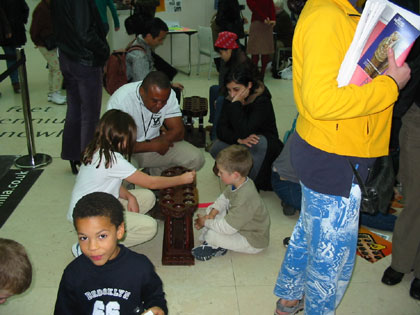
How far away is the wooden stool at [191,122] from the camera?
4258 mm

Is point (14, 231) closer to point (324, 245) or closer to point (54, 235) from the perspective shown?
point (54, 235)

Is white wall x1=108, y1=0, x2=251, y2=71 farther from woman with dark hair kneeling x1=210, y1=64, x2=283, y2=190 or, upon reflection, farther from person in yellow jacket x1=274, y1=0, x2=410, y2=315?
person in yellow jacket x1=274, y1=0, x2=410, y2=315

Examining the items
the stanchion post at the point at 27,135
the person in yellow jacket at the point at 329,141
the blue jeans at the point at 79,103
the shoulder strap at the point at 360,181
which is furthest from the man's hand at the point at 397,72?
the stanchion post at the point at 27,135

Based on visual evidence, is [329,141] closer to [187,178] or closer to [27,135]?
[187,178]

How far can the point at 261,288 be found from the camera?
243cm

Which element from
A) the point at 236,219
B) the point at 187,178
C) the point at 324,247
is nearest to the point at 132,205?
the point at 187,178

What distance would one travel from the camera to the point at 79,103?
139 inches

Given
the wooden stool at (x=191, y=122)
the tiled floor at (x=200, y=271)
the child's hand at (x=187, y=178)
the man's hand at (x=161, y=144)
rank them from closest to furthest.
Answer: the tiled floor at (x=200, y=271), the child's hand at (x=187, y=178), the man's hand at (x=161, y=144), the wooden stool at (x=191, y=122)

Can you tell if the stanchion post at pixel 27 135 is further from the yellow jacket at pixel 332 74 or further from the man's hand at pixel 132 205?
the yellow jacket at pixel 332 74

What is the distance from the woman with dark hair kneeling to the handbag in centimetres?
164

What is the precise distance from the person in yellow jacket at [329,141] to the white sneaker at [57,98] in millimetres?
4302

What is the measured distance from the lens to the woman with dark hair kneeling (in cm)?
333

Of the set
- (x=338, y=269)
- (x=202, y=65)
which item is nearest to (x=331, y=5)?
(x=338, y=269)

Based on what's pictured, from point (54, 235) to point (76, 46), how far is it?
55.6 inches
